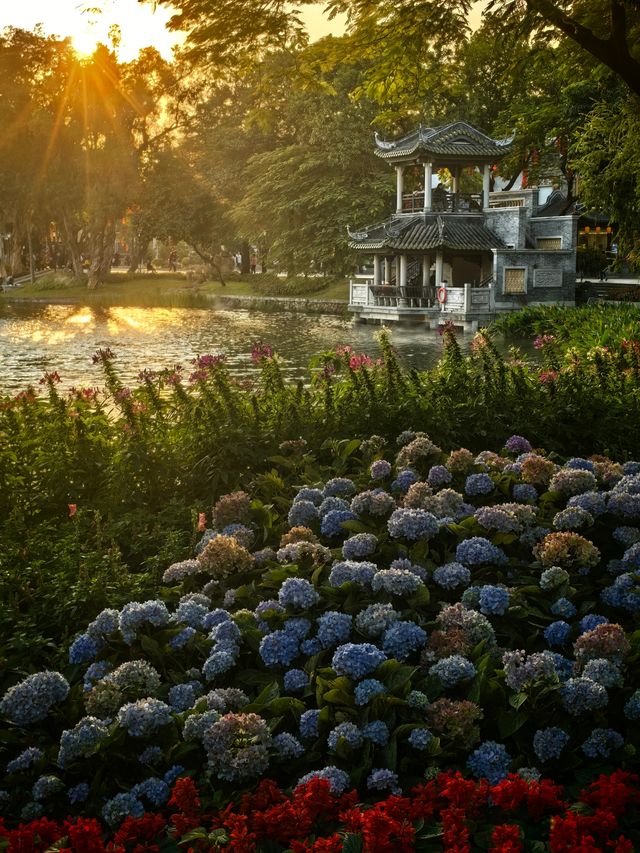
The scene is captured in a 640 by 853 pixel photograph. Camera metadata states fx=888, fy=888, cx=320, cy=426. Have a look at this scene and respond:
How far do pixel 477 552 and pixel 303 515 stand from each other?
1.08 metres

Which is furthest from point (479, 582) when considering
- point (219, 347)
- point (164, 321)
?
point (164, 321)

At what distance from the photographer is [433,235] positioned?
35.1m

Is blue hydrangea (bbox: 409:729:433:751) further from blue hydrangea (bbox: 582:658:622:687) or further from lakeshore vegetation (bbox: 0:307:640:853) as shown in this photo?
blue hydrangea (bbox: 582:658:622:687)

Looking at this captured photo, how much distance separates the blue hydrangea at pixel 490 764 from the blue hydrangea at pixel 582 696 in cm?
33

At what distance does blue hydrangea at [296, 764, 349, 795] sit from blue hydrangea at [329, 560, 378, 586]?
1.15 metres

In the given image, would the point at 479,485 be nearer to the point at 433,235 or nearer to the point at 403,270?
the point at 433,235

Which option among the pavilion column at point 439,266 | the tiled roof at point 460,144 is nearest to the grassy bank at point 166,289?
the pavilion column at point 439,266

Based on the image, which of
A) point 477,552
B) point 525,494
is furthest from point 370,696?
point 525,494

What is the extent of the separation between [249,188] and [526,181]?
47.1 feet

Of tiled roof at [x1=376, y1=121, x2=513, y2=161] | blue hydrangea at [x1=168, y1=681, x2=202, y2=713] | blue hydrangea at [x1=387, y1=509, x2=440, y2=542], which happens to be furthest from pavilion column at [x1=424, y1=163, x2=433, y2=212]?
blue hydrangea at [x1=168, y1=681, x2=202, y2=713]

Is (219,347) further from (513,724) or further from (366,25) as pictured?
(513,724)

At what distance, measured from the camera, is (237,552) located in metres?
4.49

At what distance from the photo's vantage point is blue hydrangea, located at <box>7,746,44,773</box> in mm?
3215

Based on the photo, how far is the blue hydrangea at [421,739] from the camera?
124 inches
